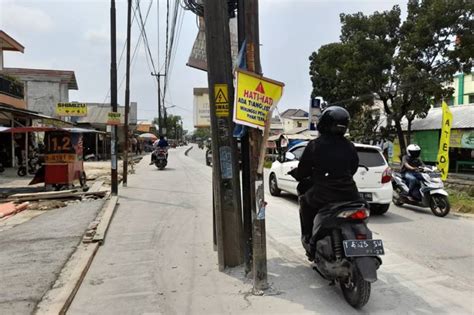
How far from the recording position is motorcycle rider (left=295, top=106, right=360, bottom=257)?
448 cm

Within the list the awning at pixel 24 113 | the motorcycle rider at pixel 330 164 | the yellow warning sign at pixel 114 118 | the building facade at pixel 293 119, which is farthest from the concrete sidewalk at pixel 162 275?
the building facade at pixel 293 119

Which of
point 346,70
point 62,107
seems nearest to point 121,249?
point 346,70

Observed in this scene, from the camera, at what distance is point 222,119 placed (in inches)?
198

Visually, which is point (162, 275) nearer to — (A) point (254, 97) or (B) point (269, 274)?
(B) point (269, 274)

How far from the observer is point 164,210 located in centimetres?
1013

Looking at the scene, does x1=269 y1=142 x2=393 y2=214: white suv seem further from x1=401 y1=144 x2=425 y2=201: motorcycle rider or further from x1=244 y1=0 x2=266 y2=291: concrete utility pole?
x1=244 y1=0 x2=266 y2=291: concrete utility pole

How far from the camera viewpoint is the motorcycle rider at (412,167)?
33.1 ft

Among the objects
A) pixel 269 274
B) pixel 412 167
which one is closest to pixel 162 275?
pixel 269 274

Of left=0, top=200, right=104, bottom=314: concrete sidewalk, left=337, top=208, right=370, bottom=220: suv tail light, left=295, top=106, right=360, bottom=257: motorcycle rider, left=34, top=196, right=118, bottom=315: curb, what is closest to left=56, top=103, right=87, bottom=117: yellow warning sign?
left=0, top=200, right=104, bottom=314: concrete sidewalk

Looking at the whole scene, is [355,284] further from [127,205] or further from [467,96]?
[467,96]

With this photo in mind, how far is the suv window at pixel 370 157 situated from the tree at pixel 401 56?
13.3 meters

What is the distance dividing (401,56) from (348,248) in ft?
66.1

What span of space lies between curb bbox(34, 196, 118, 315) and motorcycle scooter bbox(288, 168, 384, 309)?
264 cm

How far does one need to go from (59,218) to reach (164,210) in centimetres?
226
